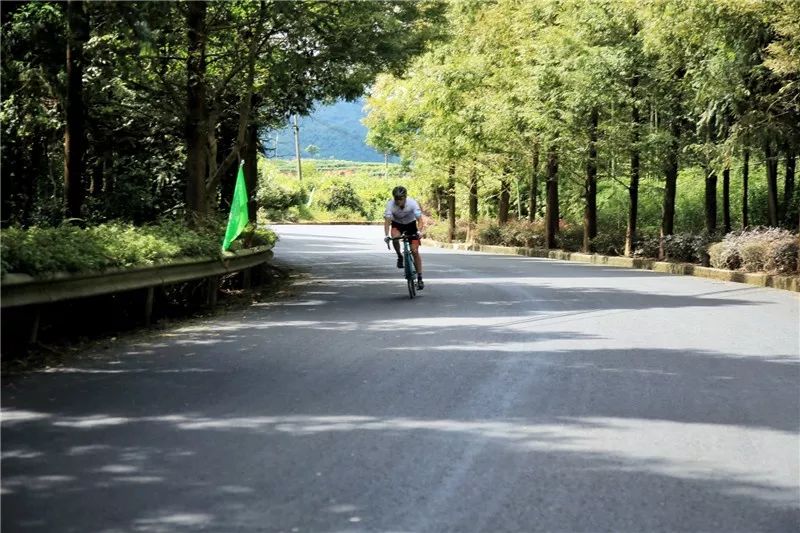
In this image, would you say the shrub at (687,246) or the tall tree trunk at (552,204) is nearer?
the shrub at (687,246)

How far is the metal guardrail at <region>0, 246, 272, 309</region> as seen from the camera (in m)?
8.52

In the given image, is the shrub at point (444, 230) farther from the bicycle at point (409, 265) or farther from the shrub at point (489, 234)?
the bicycle at point (409, 265)

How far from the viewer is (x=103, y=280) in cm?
1022

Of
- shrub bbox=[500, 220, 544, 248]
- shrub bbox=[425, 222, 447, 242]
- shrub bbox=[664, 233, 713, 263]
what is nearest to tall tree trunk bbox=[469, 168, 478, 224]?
shrub bbox=[500, 220, 544, 248]

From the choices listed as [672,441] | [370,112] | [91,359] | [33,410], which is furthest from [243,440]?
[370,112]

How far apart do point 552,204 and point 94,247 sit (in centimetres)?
2616

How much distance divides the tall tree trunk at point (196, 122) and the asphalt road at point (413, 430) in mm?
6807

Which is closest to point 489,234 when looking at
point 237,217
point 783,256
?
point 783,256

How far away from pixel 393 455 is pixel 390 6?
1496cm

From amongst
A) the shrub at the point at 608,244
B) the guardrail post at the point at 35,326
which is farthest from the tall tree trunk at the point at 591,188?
the guardrail post at the point at 35,326

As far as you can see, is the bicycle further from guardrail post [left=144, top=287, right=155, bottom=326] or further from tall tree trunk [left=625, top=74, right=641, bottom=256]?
tall tree trunk [left=625, top=74, right=641, bottom=256]

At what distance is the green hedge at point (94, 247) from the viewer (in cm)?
897

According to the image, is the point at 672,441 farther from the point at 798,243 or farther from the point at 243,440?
the point at 798,243

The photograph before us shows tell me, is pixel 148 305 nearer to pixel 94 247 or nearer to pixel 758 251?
pixel 94 247
